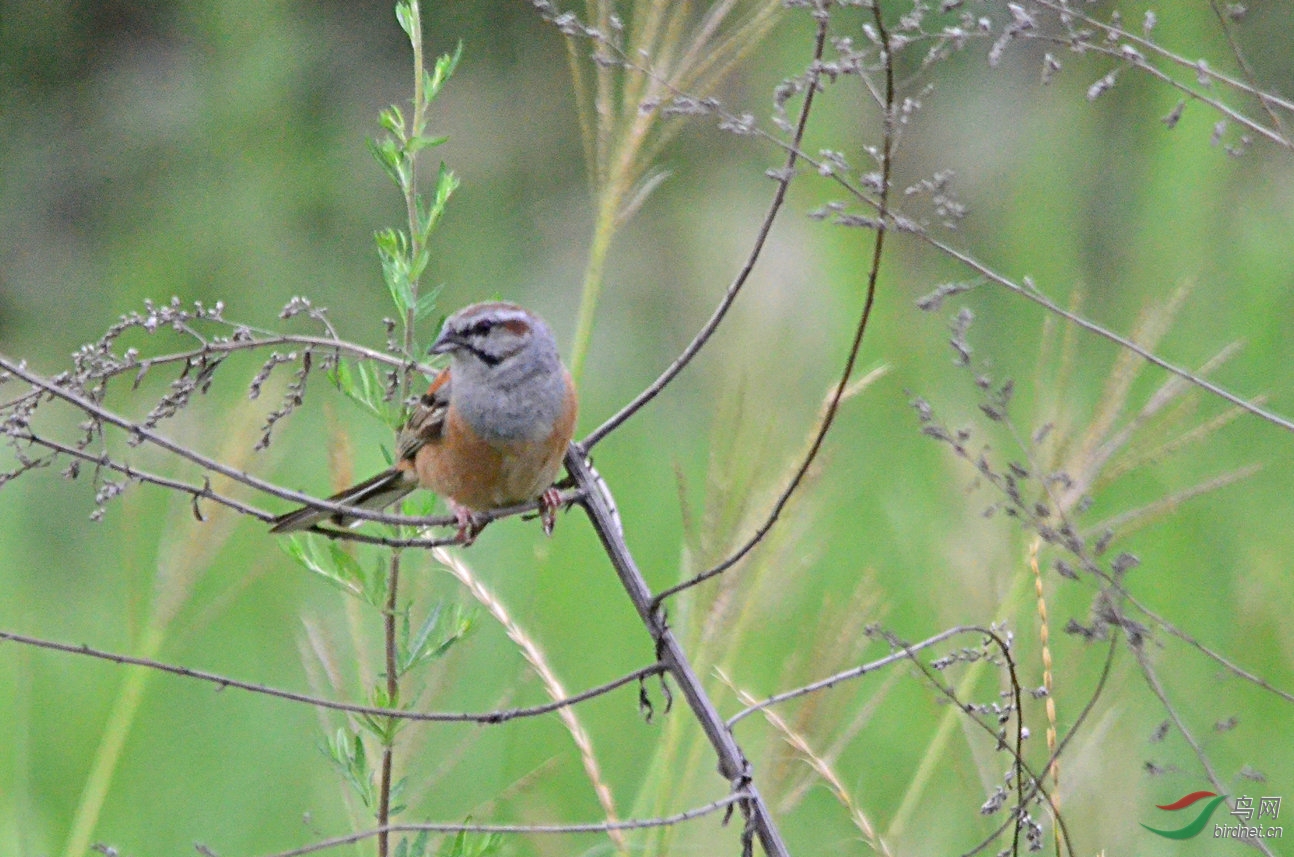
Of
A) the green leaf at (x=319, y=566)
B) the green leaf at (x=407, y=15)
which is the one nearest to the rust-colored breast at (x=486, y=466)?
the green leaf at (x=319, y=566)

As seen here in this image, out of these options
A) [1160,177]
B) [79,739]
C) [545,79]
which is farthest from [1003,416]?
[545,79]

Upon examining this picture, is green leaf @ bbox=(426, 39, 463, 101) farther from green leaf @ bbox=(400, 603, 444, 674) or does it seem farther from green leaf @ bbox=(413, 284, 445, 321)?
green leaf @ bbox=(400, 603, 444, 674)

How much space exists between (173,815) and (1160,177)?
8.97 feet

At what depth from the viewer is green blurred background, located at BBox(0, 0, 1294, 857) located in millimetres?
2537

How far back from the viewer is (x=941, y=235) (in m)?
5.52

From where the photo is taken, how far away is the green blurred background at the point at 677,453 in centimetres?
254

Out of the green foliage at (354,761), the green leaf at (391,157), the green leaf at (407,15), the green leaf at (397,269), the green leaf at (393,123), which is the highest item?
the green leaf at (407,15)

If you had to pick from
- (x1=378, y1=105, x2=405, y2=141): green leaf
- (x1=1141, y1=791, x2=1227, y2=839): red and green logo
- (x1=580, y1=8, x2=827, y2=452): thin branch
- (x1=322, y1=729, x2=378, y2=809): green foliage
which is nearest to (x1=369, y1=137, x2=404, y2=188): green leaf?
(x1=378, y1=105, x2=405, y2=141): green leaf

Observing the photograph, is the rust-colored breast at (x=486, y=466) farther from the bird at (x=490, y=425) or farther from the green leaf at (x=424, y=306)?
the green leaf at (x=424, y=306)

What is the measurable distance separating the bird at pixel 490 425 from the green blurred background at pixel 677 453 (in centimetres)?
18

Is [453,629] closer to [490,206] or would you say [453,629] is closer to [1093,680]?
[1093,680]

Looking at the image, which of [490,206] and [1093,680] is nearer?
[1093,680]

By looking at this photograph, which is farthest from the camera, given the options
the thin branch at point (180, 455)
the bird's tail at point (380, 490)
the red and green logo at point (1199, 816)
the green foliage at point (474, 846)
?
the bird's tail at point (380, 490)

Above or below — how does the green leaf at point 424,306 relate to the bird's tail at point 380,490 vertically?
below
